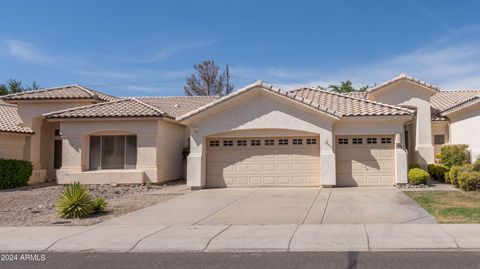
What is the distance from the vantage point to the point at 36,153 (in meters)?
24.7

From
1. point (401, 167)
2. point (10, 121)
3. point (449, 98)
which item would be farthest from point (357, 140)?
point (10, 121)

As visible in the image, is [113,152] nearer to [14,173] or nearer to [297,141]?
[14,173]

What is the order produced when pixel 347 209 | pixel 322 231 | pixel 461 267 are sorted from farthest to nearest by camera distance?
pixel 347 209 → pixel 322 231 → pixel 461 267

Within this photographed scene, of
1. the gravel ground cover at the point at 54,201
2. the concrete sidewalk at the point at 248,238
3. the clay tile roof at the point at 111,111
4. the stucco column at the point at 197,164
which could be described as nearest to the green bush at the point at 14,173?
the gravel ground cover at the point at 54,201

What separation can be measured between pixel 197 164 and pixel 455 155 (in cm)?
1144

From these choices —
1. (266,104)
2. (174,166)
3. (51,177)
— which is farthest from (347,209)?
(51,177)

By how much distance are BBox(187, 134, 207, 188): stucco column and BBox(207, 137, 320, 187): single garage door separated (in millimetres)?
371

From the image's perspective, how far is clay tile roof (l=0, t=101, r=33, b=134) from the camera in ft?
75.8

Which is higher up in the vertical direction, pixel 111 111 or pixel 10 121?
pixel 111 111

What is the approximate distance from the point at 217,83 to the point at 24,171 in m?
32.7

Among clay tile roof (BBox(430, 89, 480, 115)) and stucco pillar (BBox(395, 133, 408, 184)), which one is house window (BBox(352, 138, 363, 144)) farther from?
clay tile roof (BBox(430, 89, 480, 115))

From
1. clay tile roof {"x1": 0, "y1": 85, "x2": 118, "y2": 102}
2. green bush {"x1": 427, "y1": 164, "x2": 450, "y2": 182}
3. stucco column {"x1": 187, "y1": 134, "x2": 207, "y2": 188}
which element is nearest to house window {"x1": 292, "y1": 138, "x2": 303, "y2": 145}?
stucco column {"x1": 187, "y1": 134, "x2": 207, "y2": 188}

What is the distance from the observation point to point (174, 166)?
23.2 metres

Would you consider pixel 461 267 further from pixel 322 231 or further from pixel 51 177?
pixel 51 177
